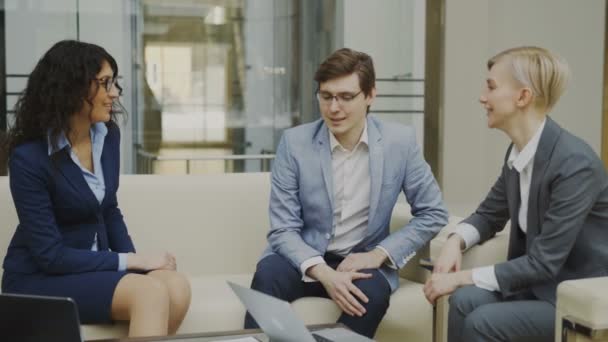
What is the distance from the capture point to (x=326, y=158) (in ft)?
10.1

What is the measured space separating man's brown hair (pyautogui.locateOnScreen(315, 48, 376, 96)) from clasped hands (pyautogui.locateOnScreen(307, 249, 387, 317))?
59 cm

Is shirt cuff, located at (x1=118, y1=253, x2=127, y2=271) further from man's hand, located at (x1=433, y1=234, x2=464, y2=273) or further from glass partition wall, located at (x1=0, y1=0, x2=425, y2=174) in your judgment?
glass partition wall, located at (x1=0, y1=0, x2=425, y2=174)

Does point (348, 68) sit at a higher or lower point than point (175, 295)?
higher

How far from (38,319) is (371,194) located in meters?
1.56

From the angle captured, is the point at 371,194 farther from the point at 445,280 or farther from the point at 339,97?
the point at 445,280

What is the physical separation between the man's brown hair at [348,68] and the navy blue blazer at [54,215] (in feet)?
2.70

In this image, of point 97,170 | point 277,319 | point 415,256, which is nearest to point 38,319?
point 277,319

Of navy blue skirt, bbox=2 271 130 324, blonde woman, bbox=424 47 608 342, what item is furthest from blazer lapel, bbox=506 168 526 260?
navy blue skirt, bbox=2 271 130 324

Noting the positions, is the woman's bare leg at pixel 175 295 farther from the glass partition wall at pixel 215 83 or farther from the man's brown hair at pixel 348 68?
the glass partition wall at pixel 215 83

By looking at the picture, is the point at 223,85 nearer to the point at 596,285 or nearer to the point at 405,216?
the point at 405,216

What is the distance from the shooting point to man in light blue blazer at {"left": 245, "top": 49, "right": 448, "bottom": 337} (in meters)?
2.98

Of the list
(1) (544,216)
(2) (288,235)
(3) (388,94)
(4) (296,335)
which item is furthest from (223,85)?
(4) (296,335)

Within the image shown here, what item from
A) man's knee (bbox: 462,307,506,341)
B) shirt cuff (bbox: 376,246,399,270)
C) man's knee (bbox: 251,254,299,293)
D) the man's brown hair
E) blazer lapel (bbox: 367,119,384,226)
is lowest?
man's knee (bbox: 462,307,506,341)

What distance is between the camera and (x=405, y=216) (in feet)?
11.0
